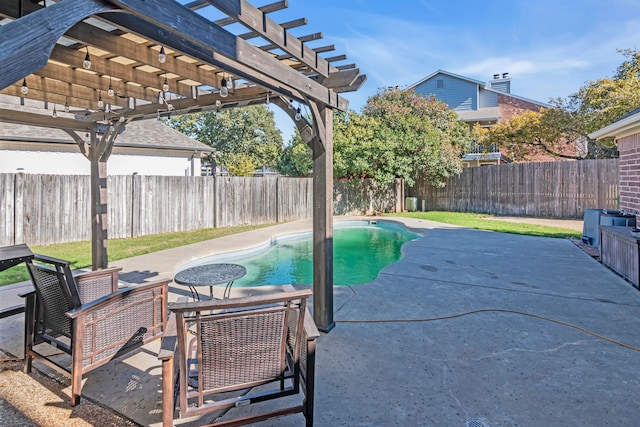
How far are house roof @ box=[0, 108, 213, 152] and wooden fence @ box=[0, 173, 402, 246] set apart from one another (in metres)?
2.08

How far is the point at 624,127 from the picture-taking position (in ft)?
19.7

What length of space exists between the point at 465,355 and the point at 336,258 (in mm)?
5617

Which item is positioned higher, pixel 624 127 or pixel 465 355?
Result: pixel 624 127

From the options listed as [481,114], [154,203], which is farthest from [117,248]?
[481,114]

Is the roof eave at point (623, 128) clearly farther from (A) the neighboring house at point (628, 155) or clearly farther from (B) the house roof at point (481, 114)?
(B) the house roof at point (481, 114)

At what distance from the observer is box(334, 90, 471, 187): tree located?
1433cm

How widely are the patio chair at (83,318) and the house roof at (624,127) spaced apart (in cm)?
704

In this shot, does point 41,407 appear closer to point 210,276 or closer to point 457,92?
point 210,276

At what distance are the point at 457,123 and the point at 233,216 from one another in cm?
1207

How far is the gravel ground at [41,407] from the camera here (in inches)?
84.0

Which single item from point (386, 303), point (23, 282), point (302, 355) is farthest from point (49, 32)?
point (23, 282)

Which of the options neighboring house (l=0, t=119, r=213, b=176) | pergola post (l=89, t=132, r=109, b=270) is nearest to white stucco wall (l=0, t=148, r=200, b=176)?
neighboring house (l=0, t=119, r=213, b=176)

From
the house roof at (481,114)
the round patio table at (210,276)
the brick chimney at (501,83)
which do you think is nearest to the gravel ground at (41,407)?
the round patio table at (210,276)

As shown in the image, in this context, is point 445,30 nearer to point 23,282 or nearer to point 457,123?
point 457,123
